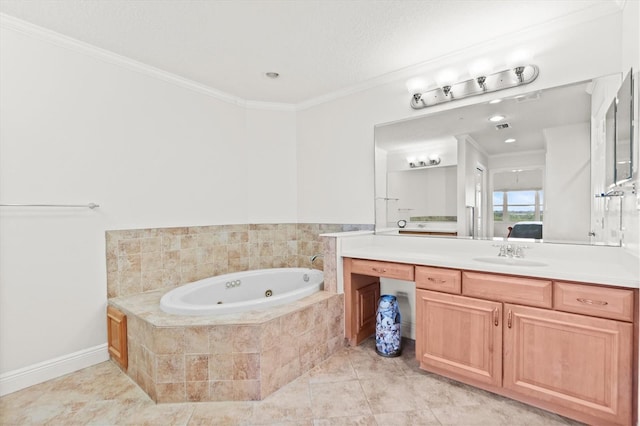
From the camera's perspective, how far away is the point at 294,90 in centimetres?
326

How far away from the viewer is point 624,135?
1.56 m

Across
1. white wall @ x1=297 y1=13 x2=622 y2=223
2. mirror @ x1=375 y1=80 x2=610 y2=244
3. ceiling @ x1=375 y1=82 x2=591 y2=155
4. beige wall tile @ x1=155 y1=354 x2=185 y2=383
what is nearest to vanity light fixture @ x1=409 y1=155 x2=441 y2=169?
mirror @ x1=375 y1=80 x2=610 y2=244

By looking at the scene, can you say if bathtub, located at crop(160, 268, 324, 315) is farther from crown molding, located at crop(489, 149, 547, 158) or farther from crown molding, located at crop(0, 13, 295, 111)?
crown molding, located at crop(0, 13, 295, 111)

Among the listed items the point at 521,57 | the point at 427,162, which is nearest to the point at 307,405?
the point at 427,162

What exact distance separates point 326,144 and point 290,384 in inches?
91.4

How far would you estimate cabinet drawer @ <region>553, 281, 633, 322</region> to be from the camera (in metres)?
1.50

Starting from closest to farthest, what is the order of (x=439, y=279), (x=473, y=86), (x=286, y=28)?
(x=439, y=279) < (x=286, y=28) < (x=473, y=86)

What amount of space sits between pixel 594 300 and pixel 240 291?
261cm

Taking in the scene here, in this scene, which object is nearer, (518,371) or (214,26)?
(518,371)

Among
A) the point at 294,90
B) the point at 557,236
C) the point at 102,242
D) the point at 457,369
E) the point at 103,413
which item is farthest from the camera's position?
the point at 294,90

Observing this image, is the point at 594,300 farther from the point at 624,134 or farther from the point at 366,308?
the point at 366,308

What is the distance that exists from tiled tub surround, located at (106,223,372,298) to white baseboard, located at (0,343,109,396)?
44cm

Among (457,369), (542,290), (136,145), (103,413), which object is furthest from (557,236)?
(136,145)

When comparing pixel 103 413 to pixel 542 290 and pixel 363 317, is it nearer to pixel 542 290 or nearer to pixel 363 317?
pixel 363 317
